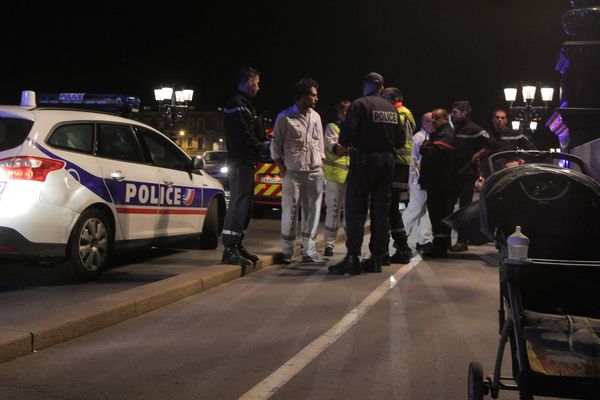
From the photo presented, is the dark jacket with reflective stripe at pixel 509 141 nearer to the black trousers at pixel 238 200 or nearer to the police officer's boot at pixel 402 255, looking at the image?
the police officer's boot at pixel 402 255

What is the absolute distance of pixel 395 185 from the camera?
28.9 ft

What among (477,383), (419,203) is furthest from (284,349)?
(419,203)

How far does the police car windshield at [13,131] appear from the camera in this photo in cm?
617

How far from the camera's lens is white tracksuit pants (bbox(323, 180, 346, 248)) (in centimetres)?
956

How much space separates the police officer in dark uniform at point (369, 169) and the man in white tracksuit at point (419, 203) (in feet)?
5.95

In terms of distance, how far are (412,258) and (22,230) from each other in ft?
17.0

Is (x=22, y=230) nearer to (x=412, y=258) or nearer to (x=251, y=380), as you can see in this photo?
(x=251, y=380)

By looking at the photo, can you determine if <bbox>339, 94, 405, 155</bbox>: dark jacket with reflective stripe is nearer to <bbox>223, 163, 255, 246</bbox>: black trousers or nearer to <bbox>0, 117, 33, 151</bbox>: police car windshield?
<bbox>223, 163, 255, 246</bbox>: black trousers

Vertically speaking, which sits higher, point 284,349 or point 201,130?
point 201,130

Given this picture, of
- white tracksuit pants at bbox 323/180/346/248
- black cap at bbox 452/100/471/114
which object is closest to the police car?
white tracksuit pants at bbox 323/180/346/248

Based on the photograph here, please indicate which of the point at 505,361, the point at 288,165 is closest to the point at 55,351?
Answer: the point at 505,361

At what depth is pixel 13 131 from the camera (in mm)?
6289

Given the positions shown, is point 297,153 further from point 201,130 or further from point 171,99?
point 201,130

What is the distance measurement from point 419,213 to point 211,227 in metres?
2.94
